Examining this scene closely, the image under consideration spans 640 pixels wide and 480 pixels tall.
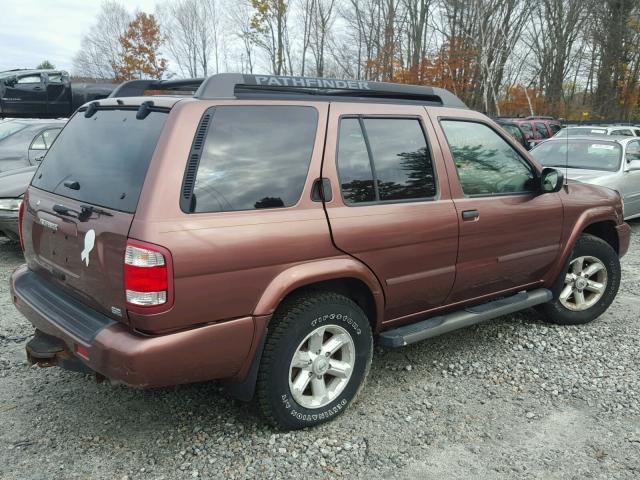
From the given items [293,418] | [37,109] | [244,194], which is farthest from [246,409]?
[37,109]

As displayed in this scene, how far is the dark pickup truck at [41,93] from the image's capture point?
1538 cm

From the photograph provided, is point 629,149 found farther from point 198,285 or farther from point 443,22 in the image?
point 443,22

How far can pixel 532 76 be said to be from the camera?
3844cm

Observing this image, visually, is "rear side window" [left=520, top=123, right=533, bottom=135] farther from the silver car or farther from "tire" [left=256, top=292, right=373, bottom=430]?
"tire" [left=256, top=292, right=373, bottom=430]

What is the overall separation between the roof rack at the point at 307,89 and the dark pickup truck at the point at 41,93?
1370 cm

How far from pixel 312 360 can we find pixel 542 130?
17.0 meters

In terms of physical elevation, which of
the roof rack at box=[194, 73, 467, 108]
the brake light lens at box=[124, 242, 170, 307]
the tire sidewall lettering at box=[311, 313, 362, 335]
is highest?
the roof rack at box=[194, 73, 467, 108]

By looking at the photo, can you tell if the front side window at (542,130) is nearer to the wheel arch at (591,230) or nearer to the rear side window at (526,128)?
the rear side window at (526,128)

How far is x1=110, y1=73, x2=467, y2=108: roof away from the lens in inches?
110

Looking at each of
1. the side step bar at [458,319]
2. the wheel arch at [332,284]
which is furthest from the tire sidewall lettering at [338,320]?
Result: the side step bar at [458,319]

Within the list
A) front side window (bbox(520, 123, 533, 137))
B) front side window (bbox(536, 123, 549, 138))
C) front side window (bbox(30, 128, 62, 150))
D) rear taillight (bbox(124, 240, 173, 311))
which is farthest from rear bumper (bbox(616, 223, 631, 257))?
front side window (bbox(536, 123, 549, 138))

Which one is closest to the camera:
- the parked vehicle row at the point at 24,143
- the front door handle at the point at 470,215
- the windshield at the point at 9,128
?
the front door handle at the point at 470,215

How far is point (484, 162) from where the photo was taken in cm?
384

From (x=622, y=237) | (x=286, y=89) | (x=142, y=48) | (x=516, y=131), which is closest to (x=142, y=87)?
(x=286, y=89)
